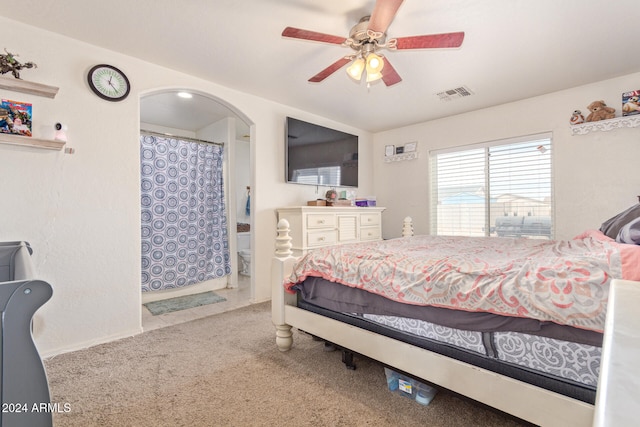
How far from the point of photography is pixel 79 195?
2244 millimetres

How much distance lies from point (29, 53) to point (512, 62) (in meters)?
3.78

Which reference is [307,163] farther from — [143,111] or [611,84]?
[611,84]

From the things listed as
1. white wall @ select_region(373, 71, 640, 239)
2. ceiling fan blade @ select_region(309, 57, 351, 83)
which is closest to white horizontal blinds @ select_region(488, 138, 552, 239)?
white wall @ select_region(373, 71, 640, 239)

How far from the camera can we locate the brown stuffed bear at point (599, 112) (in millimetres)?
Result: 2904

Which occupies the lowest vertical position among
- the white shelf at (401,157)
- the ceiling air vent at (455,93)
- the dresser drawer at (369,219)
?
the dresser drawer at (369,219)

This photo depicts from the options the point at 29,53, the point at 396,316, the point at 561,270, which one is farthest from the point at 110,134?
the point at 561,270

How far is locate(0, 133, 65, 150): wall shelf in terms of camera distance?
1.92 meters

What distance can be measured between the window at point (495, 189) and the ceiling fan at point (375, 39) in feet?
7.82

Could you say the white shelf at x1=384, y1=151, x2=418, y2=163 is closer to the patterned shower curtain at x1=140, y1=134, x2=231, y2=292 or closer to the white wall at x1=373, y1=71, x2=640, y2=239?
the white wall at x1=373, y1=71, x2=640, y2=239

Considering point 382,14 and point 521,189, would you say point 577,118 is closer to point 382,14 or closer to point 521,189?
point 521,189

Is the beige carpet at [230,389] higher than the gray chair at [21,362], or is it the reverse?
the gray chair at [21,362]

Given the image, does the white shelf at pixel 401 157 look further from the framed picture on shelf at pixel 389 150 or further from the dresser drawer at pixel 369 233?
the dresser drawer at pixel 369 233

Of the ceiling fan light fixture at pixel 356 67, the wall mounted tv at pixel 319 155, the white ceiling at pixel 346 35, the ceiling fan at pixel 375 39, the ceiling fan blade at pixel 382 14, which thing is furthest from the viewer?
the wall mounted tv at pixel 319 155

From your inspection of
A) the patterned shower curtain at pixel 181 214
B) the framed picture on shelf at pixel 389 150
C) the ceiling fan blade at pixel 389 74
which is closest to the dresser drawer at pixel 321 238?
the patterned shower curtain at pixel 181 214
